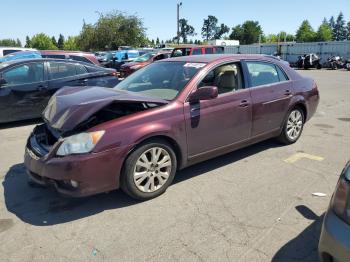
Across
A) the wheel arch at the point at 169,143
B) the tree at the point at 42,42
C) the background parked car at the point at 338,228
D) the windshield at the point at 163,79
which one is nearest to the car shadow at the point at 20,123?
the windshield at the point at 163,79

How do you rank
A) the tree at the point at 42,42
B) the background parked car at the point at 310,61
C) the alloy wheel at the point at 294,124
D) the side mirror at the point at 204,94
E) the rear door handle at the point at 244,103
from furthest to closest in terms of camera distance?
the tree at the point at 42,42 < the background parked car at the point at 310,61 < the alloy wheel at the point at 294,124 < the rear door handle at the point at 244,103 < the side mirror at the point at 204,94

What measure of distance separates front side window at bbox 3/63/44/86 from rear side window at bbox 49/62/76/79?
0.25 m

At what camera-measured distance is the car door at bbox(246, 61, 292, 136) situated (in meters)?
5.04

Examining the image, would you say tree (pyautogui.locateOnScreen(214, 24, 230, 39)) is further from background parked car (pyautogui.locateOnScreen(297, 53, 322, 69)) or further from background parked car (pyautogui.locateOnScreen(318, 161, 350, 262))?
background parked car (pyautogui.locateOnScreen(318, 161, 350, 262))

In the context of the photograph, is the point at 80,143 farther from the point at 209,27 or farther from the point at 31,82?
the point at 209,27

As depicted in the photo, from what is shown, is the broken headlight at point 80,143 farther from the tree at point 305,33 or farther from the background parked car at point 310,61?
the tree at point 305,33

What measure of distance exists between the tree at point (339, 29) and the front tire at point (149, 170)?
533 feet

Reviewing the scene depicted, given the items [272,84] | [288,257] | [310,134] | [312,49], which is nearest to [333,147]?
[310,134]

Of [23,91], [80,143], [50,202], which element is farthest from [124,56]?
[80,143]

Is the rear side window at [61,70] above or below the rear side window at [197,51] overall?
below

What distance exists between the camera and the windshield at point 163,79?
173 inches

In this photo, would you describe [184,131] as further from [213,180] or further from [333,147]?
[333,147]

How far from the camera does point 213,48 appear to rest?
17844 millimetres

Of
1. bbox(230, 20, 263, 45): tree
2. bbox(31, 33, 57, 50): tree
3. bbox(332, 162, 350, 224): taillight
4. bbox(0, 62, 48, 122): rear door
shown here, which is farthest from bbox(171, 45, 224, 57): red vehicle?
bbox(230, 20, 263, 45): tree
